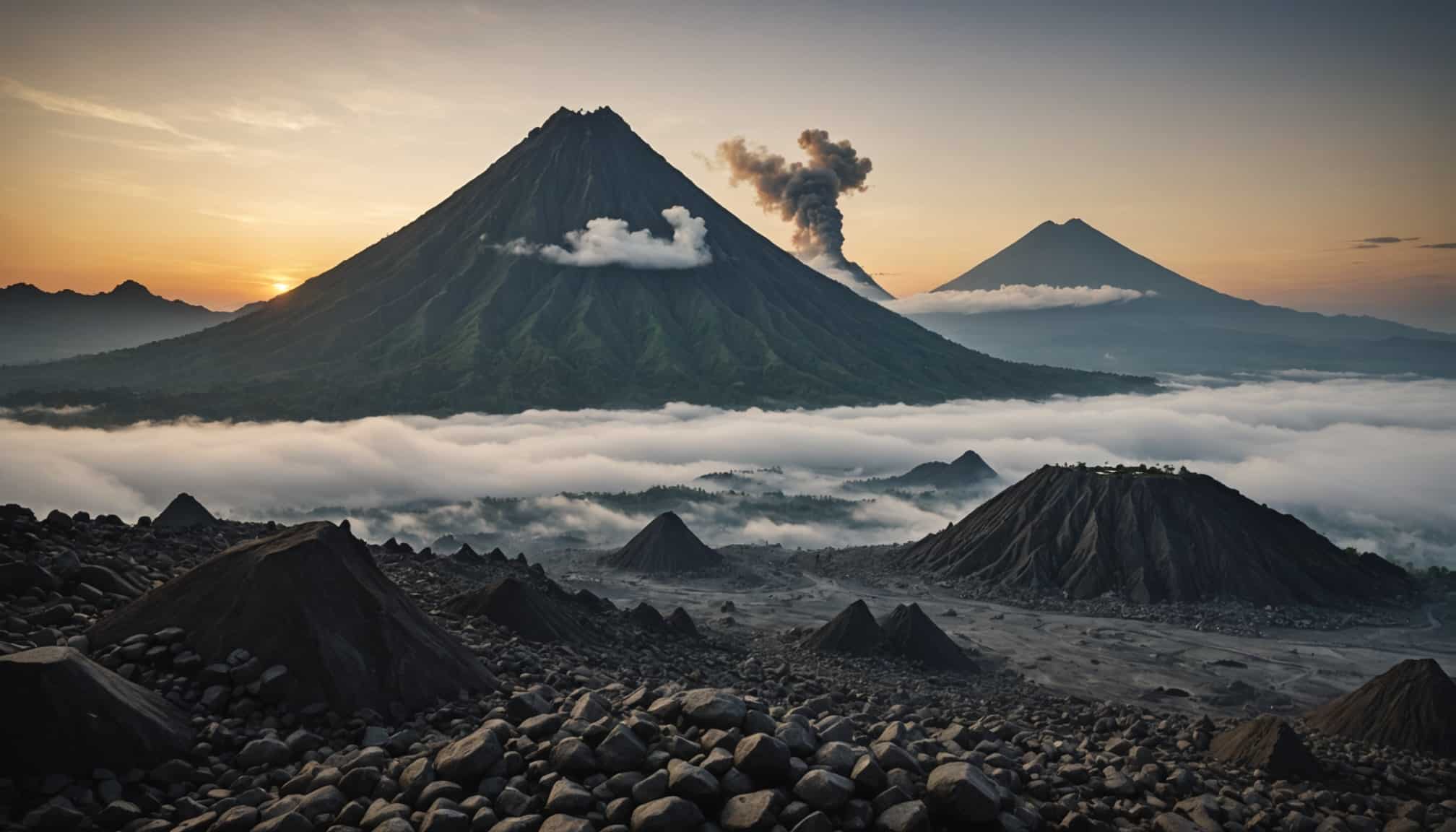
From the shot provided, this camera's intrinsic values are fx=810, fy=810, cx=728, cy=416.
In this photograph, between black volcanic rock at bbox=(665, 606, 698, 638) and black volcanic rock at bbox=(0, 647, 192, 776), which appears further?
black volcanic rock at bbox=(665, 606, 698, 638)

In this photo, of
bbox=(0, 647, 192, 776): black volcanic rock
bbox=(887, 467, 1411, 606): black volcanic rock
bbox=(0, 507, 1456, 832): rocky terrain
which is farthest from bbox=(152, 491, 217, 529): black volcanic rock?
bbox=(887, 467, 1411, 606): black volcanic rock

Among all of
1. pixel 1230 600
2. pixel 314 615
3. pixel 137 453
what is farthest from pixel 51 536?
pixel 137 453

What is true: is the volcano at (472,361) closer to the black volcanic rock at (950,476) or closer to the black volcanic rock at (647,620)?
the black volcanic rock at (950,476)

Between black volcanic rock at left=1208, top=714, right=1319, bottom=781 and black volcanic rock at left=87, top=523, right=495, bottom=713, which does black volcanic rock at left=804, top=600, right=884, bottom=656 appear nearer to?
black volcanic rock at left=1208, top=714, right=1319, bottom=781

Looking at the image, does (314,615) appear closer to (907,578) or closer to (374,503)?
(907,578)

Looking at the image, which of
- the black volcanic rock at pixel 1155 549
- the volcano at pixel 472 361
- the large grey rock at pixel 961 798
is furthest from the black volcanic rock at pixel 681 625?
the volcano at pixel 472 361
